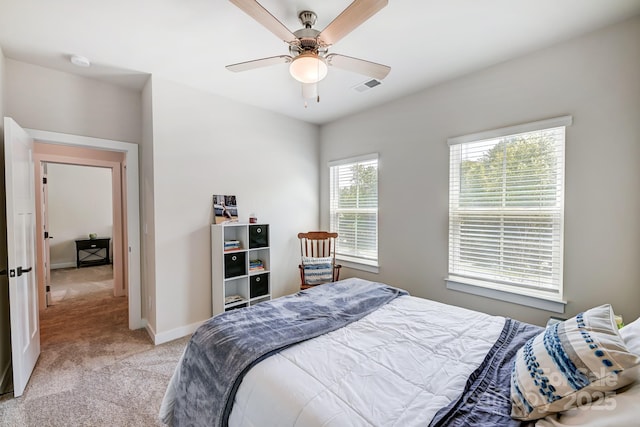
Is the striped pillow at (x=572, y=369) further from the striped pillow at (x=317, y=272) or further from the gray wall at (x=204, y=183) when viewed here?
the gray wall at (x=204, y=183)

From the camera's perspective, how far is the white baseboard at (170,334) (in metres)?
2.75

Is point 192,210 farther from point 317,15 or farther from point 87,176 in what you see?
point 87,176

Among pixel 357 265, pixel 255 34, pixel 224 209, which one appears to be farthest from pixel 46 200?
pixel 357 265

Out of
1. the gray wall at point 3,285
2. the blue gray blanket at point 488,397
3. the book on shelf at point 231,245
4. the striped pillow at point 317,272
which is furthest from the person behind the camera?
the striped pillow at point 317,272

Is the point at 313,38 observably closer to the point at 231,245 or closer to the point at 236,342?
the point at 236,342

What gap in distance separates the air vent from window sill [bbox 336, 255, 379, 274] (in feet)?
6.99

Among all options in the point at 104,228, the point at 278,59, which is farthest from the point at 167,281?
the point at 104,228

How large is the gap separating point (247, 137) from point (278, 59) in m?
1.72

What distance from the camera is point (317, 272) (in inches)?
135

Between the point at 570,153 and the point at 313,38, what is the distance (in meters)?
2.15

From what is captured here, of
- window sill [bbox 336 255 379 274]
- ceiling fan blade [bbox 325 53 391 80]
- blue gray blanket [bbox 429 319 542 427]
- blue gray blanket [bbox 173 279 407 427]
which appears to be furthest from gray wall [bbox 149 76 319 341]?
blue gray blanket [bbox 429 319 542 427]

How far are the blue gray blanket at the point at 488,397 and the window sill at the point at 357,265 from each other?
212 cm

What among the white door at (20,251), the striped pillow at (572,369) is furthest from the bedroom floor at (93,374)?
the striped pillow at (572,369)

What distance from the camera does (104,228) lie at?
704cm
